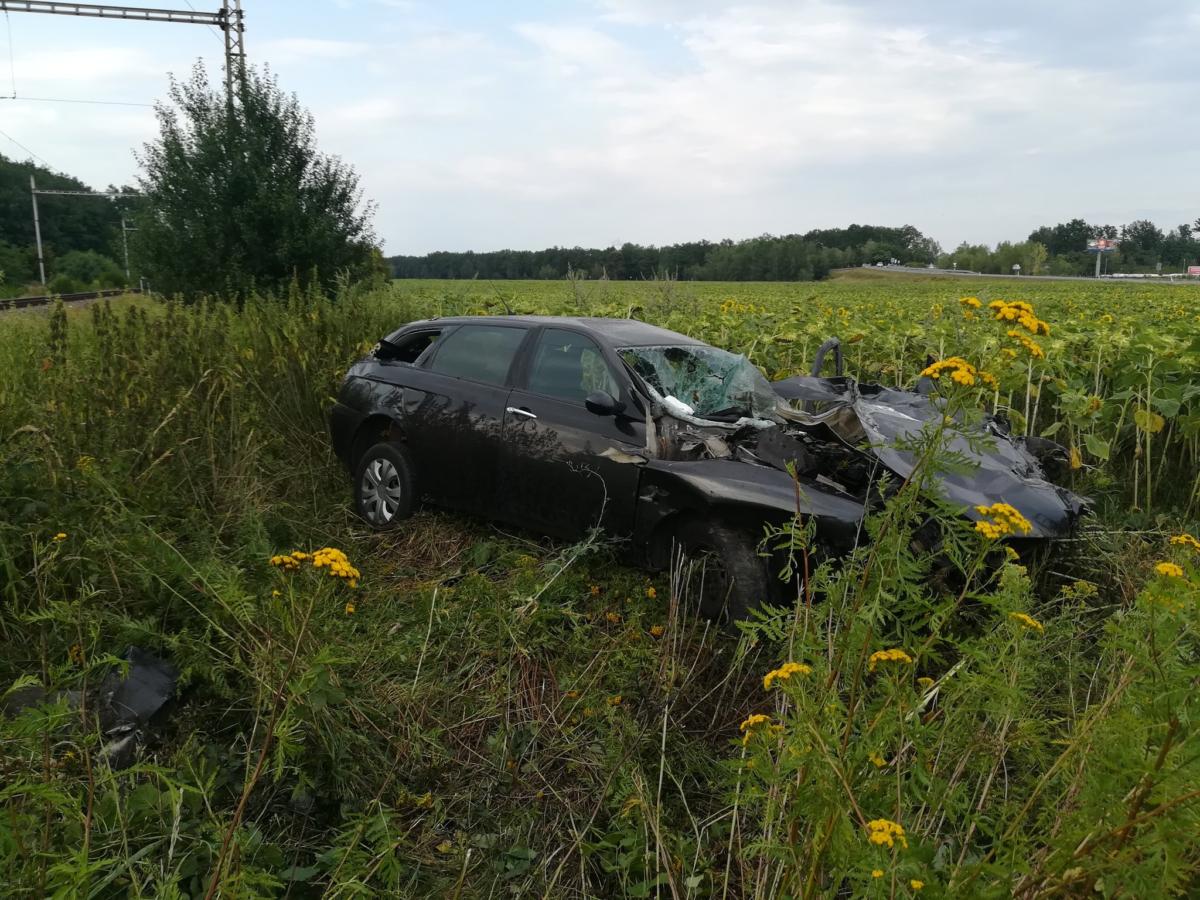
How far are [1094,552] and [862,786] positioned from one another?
13.6 ft

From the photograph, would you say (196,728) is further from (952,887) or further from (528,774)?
(952,887)

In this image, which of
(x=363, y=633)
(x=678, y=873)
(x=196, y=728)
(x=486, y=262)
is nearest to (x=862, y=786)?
(x=678, y=873)

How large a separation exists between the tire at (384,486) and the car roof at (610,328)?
114 centimetres

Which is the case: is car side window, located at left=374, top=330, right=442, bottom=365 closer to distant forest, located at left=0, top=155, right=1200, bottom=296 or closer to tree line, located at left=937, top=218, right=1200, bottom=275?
distant forest, located at left=0, top=155, right=1200, bottom=296

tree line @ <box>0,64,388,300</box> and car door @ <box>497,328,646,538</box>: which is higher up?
tree line @ <box>0,64,388,300</box>

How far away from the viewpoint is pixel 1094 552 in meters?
5.36

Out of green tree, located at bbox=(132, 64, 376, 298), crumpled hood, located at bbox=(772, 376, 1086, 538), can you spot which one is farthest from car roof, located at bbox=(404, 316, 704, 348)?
green tree, located at bbox=(132, 64, 376, 298)

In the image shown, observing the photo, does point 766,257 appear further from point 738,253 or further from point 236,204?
point 236,204

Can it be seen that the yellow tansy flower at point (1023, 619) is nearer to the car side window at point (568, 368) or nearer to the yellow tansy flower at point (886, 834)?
the yellow tansy flower at point (886, 834)

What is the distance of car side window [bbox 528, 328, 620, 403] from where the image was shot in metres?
5.61

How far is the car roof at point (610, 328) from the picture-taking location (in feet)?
19.1

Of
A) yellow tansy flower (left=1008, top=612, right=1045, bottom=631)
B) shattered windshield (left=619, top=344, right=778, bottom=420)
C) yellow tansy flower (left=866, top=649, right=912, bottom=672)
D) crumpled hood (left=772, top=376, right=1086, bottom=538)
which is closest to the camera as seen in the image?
yellow tansy flower (left=866, top=649, right=912, bottom=672)

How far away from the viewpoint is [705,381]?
231 inches

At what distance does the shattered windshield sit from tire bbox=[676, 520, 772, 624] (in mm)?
928
